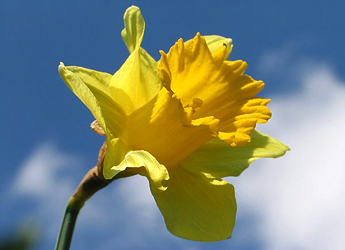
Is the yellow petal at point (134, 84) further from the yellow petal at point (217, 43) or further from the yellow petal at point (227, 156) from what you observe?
the yellow petal at point (217, 43)

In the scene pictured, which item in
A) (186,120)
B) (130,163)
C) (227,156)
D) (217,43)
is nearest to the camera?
(130,163)

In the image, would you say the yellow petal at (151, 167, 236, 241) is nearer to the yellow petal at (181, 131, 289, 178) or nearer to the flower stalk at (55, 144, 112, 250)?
the yellow petal at (181, 131, 289, 178)

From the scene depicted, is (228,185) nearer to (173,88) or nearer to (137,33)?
(173,88)

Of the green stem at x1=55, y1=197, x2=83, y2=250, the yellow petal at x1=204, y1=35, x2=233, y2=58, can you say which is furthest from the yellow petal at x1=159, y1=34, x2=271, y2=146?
the green stem at x1=55, y1=197, x2=83, y2=250

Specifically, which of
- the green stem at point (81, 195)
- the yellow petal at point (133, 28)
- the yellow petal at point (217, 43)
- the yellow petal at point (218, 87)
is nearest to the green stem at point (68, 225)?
the green stem at point (81, 195)

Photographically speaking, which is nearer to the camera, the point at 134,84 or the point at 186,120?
the point at 186,120

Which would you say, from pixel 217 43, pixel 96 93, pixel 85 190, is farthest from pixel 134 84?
pixel 217 43

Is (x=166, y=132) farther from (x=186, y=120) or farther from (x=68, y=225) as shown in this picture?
(x=68, y=225)
